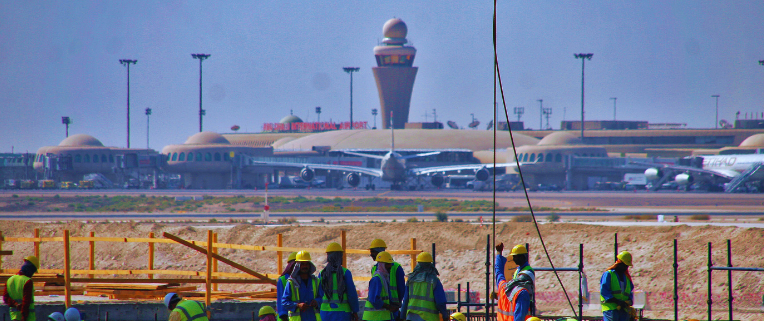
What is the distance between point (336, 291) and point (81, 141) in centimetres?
12858

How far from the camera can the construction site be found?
1781cm

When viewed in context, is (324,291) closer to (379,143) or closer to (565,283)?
(565,283)

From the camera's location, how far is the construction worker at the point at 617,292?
39.2ft

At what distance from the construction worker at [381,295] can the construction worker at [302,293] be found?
75 cm

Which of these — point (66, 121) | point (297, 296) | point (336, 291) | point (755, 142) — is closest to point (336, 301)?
point (336, 291)

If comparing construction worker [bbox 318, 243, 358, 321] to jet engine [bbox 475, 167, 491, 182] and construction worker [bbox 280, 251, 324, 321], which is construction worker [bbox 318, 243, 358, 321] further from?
jet engine [bbox 475, 167, 491, 182]

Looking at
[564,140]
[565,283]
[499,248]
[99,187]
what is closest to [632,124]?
[564,140]

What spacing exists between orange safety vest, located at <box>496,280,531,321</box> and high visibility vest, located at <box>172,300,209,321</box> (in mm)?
4513

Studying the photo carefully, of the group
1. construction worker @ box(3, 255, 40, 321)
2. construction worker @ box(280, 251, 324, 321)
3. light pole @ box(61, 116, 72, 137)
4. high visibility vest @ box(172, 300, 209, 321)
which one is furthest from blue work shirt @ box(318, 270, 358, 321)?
light pole @ box(61, 116, 72, 137)

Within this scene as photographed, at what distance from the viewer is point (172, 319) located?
1034cm

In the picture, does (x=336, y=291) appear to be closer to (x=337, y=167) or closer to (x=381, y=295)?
(x=381, y=295)

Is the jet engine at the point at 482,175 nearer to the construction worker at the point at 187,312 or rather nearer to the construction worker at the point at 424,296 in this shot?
the construction worker at the point at 424,296

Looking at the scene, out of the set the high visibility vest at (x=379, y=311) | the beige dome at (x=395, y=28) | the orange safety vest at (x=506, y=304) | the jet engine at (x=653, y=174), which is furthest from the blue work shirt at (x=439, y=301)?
the beige dome at (x=395, y=28)

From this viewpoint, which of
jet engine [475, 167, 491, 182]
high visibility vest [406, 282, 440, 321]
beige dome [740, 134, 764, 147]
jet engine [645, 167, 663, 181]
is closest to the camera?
high visibility vest [406, 282, 440, 321]
